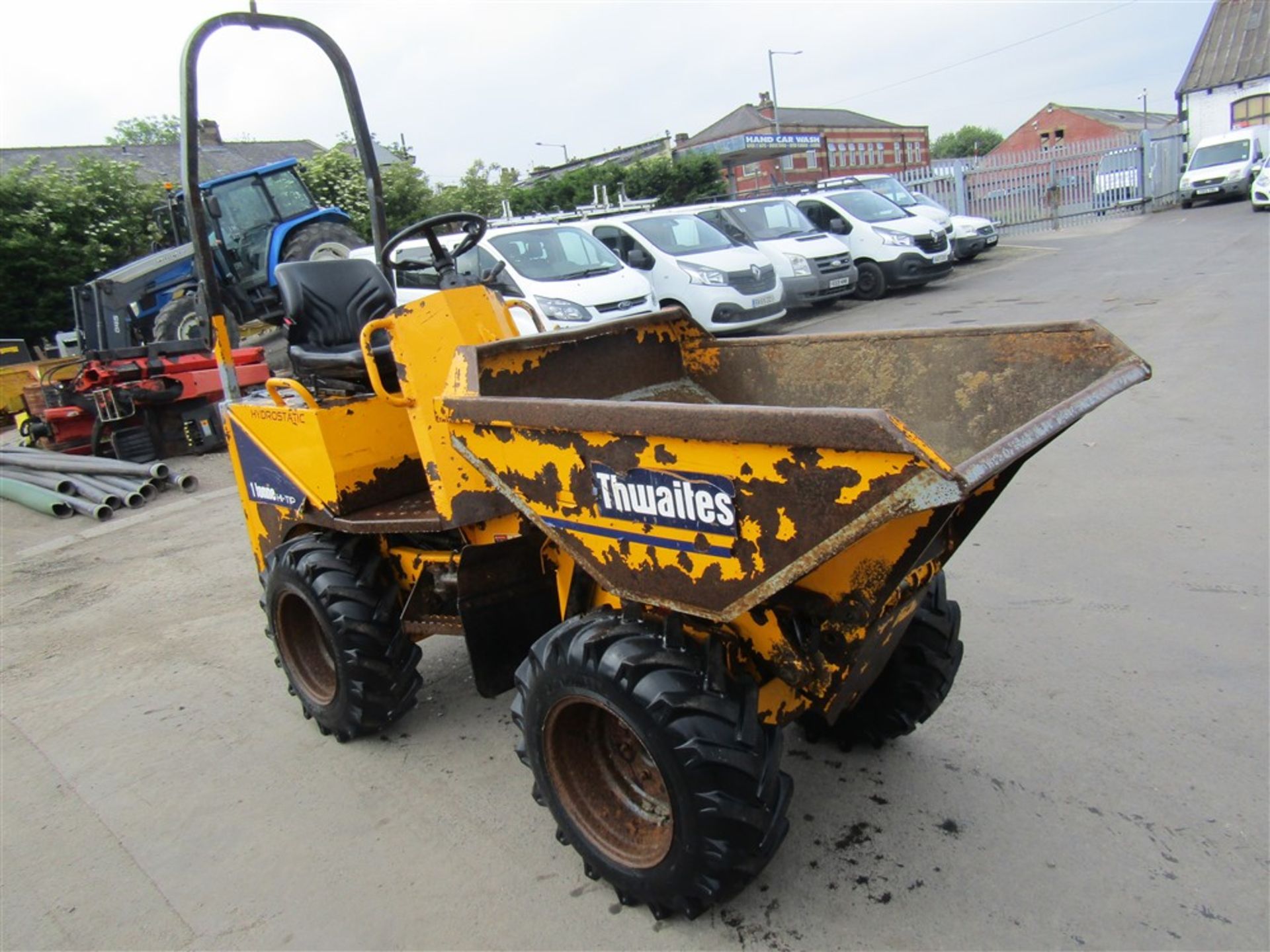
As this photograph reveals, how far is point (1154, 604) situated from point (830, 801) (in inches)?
74.1

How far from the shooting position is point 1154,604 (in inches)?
151

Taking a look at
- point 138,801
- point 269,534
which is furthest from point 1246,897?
point 269,534

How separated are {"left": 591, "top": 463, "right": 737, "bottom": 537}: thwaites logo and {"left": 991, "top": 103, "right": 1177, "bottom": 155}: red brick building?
67.1m

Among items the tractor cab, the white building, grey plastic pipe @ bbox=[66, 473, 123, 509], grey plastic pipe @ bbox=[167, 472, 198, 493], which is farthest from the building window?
grey plastic pipe @ bbox=[66, 473, 123, 509]

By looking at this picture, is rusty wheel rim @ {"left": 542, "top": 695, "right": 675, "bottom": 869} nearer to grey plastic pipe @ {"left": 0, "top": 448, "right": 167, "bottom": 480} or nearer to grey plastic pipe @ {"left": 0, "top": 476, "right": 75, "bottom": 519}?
grey plastic pipe @ {"left": 0, "top": 476, "right": 75, "bottom": 519}

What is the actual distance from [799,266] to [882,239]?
1.79 meters

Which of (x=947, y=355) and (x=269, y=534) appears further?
(x=269, y=534)

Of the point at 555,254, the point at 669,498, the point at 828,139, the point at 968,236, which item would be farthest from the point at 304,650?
the point at 828,139

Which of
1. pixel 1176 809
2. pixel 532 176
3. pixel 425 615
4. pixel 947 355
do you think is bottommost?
pixel 1176 809

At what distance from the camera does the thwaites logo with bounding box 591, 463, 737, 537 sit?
200 cm

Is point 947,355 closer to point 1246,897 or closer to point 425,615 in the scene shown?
point 1246,897

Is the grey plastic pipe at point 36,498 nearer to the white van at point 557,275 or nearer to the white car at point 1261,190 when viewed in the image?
the white van at point 557,275

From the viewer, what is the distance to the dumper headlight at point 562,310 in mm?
9922

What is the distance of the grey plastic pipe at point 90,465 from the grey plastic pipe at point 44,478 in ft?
0.20
